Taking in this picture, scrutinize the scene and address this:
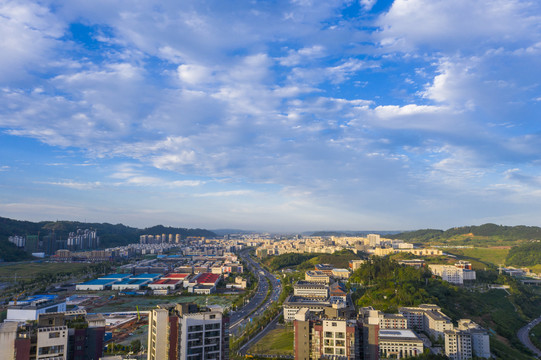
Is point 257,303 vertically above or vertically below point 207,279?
below

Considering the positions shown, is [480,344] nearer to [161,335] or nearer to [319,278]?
[161,335]

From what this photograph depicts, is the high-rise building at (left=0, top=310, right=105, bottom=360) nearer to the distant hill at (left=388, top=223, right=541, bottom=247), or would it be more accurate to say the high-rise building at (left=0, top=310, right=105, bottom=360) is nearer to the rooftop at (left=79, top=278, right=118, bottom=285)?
the rooftop at (left=79, top=278, right=118, bottom=285)

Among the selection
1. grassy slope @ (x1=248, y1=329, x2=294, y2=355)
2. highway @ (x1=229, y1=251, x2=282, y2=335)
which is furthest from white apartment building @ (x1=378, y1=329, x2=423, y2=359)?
highway @ (x1=229, y1=251, x2=282, y2=335)

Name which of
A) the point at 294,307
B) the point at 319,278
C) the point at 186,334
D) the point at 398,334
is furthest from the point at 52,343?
the point at 319,278

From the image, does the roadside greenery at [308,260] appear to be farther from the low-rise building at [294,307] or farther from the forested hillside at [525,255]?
the low-rise building at [294,307]

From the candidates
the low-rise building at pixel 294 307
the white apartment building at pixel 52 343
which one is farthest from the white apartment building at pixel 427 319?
the white apartment building at pixel 52 343

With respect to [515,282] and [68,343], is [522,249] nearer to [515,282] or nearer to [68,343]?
[515,282]
